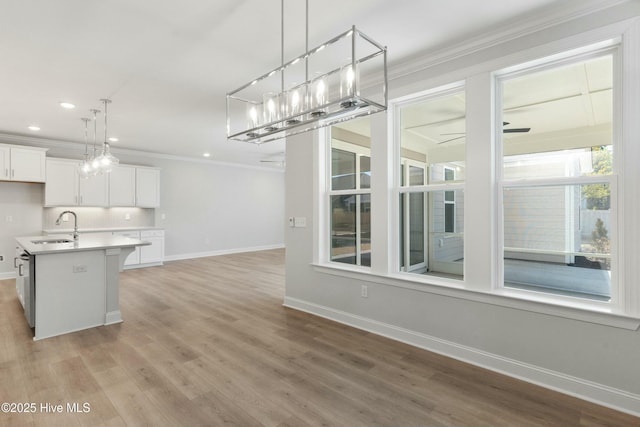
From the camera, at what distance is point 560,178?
7.84 feet

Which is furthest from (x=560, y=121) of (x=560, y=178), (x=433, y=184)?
(x=433, y=184)

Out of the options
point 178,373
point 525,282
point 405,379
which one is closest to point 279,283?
point 178,373

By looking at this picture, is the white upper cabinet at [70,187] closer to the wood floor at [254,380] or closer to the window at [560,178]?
the wood floor at [254,380]

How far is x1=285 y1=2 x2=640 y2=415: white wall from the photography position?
2.12 m

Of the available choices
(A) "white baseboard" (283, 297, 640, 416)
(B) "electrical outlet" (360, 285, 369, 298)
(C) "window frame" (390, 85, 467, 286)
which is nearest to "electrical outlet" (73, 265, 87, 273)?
(A) "white baseboard" (283, 297, 640, 416)

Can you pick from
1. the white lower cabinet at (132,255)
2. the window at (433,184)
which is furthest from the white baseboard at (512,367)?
the white lower cabinet at (132,255)

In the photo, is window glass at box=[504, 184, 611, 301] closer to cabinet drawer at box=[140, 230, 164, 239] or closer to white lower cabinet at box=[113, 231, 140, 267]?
white lower cabinet at box=[113, 231, 140, 267]

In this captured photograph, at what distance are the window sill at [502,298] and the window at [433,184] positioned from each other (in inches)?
8.6

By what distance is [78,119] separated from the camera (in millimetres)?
4926

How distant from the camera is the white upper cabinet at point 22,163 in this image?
18.5 ft

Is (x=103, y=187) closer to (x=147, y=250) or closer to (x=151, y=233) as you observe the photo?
(x=151, y=233)

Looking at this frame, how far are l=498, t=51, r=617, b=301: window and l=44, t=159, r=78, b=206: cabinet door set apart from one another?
7445 millimetres

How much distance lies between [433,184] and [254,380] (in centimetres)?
232

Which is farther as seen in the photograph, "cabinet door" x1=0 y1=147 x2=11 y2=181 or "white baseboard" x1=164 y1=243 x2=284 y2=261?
"white baseboard" x1=164 y1=243 x2=284 y2=261
